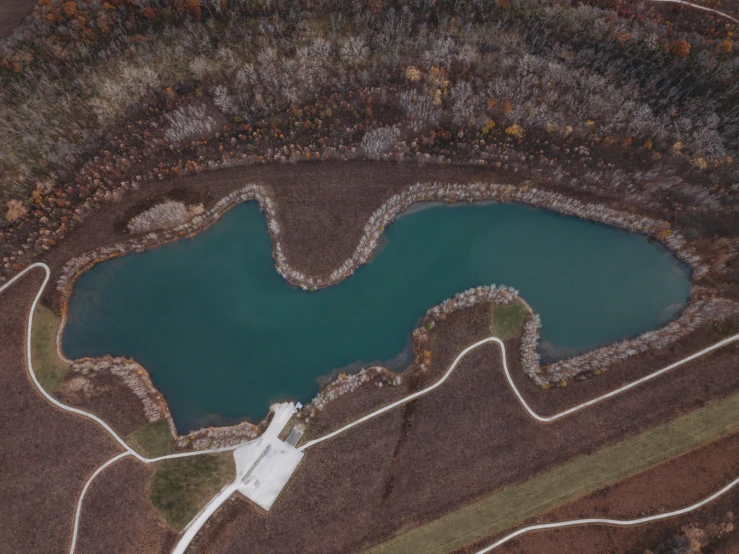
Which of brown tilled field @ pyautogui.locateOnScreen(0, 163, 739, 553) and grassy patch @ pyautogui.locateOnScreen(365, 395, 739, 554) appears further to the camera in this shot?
brown tilled field @ pyautogui.locateOnScreen(0, 163, 739, 553)

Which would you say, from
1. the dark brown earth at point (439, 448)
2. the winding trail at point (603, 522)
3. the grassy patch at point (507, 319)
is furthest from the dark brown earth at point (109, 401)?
the grassy patch at point (507, 319)

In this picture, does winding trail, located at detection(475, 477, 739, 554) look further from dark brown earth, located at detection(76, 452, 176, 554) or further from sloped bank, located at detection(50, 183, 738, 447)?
dark brown earth, located at detection(76, 452, 176, 554)

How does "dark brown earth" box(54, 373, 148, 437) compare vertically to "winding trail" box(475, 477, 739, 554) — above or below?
above

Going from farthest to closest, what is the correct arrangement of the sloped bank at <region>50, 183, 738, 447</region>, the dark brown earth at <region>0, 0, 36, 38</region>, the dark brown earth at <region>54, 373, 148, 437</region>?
the dark brown earth at <region>0, 0, 36, 38</region> < the sloped bank at <region>50, 183, 738, 447</region> < the dark brown earth at <region>54, 373, 148, 437</region>

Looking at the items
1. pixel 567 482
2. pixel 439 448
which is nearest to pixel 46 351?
pixel 439 448

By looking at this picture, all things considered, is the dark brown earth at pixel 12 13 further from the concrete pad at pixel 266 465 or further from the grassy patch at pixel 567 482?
the grassy patch at pixel 567 482

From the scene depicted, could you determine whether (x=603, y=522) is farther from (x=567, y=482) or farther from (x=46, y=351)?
(x=46, y=351)

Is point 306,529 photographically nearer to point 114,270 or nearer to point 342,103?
point 114,270

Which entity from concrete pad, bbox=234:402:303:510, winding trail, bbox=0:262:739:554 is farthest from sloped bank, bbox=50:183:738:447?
winding trail, bbox=0:262:739:554
